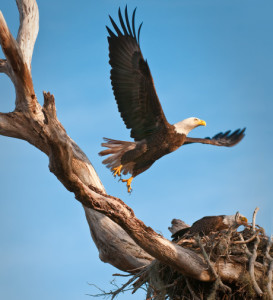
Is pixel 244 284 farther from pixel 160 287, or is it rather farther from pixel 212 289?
pixel 160 287

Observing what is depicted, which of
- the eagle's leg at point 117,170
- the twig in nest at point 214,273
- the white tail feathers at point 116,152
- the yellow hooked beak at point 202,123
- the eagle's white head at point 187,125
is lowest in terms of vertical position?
the twig in nest at point 214,273

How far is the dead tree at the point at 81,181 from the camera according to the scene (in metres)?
4.04

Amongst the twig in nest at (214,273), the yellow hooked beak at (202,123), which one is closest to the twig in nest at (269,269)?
the twig in nest at (214,273)

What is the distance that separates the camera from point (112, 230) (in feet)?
19.4

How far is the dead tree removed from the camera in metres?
4.04

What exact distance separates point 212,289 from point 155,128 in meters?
3.41

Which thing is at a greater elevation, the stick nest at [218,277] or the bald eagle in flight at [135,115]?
the bald eagle in flight at [135,115]

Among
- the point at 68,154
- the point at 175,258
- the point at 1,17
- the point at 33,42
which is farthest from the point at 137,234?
the point at 33,42

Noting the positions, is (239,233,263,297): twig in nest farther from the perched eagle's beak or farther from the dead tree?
the perched eagle's beak

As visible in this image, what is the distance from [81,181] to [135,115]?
10.4 feet

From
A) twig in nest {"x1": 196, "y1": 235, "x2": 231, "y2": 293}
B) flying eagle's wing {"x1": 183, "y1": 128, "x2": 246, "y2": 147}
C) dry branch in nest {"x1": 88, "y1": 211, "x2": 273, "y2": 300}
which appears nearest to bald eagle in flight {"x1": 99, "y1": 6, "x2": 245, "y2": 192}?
flying eagle's wing {"x1": 183, "y1": 128, "x2": 246, "y2": 147}

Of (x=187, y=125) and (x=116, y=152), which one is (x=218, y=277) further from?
(x=187, y=125)

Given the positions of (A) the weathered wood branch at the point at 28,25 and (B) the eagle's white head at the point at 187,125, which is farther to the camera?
(B) the eagle's white head at the point at 187,125

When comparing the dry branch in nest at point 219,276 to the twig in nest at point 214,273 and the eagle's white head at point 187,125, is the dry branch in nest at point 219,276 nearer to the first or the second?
the twig in nest at point 214,273
